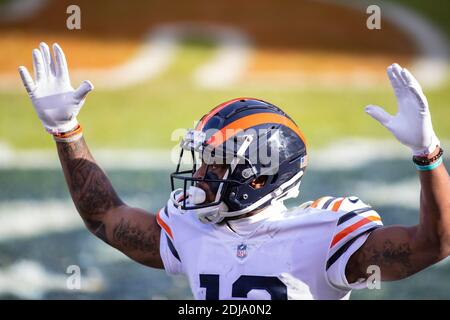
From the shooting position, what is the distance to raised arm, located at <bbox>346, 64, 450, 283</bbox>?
132 inches

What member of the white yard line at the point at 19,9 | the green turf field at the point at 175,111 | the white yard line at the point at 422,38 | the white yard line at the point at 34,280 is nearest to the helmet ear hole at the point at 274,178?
the white yard line at the point at 34,280

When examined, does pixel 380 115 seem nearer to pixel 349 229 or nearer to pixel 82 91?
pixel 349 229

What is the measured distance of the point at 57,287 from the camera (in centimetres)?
575

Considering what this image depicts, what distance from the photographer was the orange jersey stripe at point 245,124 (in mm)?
3850

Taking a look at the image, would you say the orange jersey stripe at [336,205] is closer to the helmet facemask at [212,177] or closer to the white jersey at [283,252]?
the white jersey at [283,252]

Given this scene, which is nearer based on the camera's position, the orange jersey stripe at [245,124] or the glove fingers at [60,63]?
the orange jersey stripe at [245,124]

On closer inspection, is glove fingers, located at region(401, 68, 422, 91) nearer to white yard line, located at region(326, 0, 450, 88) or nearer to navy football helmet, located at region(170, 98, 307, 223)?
navy football helmet, located at region(170, 98, 307, 223)

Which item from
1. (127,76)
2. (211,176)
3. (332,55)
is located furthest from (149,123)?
Result: (211,176)

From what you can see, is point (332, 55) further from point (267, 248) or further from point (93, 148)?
point (267, 248)

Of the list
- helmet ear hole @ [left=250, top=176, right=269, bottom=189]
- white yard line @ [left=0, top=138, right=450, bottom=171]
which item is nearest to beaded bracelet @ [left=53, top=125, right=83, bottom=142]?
helmet ear hole @ [left=250, top=176, right=269, bottom=189]

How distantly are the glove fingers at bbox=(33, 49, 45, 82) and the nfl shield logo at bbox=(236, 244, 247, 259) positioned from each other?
1.37 metres

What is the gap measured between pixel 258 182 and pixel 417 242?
0.84 meters

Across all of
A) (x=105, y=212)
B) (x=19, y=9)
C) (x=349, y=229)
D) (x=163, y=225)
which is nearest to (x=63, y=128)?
(x=105, y=212)

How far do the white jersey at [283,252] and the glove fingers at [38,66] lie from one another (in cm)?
114
